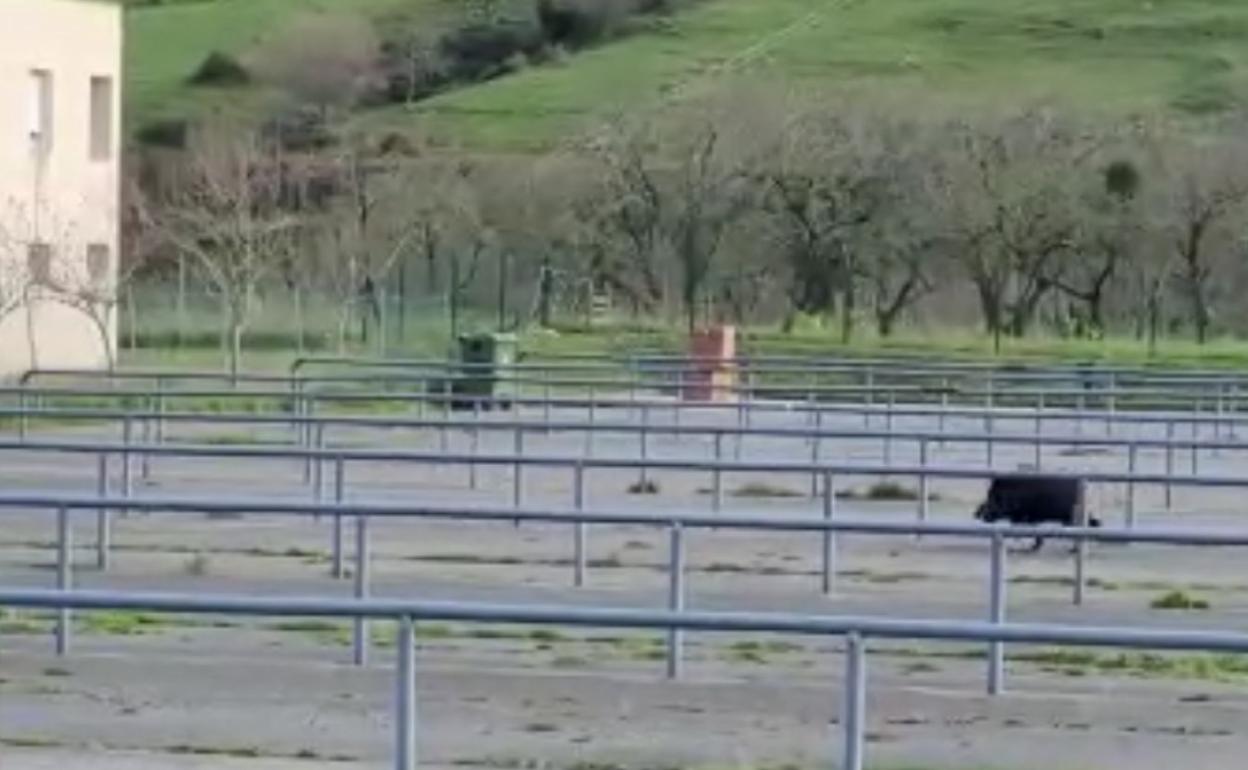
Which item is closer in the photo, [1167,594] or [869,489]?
[1167,594]

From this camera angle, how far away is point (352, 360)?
4012 cm

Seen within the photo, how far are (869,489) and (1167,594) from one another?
24.8 feet

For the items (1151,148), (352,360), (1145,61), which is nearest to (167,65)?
(1145,61)

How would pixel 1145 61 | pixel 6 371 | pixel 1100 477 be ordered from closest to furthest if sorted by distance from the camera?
pixel 1100 477 → pixel 6 371 → pixel 1145 61

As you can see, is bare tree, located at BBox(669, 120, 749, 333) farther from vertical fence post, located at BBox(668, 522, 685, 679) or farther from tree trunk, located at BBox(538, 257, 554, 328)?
vertical fence post, located at BBox(668, 522, 685, 679)

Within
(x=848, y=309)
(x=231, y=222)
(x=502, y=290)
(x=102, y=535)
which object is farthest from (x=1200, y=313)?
(x=102, y=535)

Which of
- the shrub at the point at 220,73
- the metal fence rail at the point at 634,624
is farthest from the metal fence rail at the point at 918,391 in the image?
the shrub at the point at 220,73

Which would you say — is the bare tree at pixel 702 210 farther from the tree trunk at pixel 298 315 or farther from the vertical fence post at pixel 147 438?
the vertical fence post at pixel 147 438

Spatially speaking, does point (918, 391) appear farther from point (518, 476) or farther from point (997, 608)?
point (997, 608)

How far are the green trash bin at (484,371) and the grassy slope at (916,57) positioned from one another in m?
46.0

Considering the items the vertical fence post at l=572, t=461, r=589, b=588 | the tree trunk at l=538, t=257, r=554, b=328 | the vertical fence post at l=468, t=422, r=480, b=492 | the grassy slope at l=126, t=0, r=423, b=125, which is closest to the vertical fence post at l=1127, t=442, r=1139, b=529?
the vertical fence post at l=572, t=461, r=589, b=588

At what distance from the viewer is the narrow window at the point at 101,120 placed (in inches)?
2120

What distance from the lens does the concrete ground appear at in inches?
542

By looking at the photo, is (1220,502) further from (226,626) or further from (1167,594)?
(226,626)
